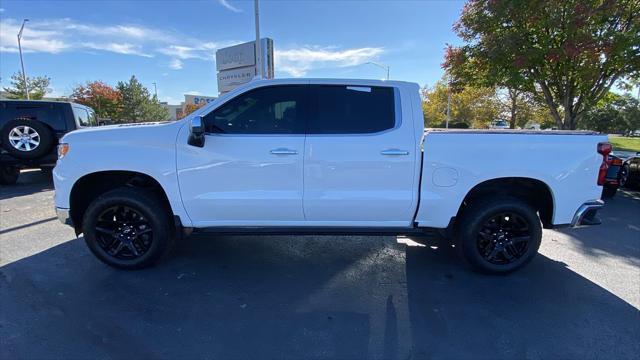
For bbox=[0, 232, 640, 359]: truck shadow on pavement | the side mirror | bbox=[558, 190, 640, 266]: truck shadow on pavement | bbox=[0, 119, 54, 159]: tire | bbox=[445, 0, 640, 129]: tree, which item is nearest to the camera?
bbox=[0, 232, 640, 359]: truck shadow on pavement

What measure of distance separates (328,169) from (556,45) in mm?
9096

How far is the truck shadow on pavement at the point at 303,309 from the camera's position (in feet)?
8.42

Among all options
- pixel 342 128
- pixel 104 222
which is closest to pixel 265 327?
pixel 342 128

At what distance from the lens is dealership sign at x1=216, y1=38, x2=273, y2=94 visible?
48.7 feet

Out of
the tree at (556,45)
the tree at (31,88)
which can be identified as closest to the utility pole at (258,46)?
the tree at (556,45)

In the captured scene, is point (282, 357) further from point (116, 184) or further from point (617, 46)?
point (617, 46)

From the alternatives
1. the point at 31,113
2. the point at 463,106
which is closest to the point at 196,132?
the point at 31,113

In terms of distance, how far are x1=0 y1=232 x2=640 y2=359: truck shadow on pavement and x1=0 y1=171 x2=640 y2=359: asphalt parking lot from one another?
12 millimetres

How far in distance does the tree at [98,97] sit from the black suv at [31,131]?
3398 centimetres

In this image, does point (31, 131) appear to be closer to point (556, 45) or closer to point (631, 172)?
point (556, 45)

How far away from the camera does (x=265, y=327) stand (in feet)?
9.19

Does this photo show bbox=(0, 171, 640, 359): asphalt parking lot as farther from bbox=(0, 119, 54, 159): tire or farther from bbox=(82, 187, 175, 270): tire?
bbox=(0, 119, 54, 159): tire

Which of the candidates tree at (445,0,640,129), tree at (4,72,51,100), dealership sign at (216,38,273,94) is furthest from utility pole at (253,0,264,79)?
tree at (4,72,51,100)

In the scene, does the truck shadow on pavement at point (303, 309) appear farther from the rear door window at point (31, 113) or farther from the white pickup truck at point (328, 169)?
the rear door window at point (31, 113)
